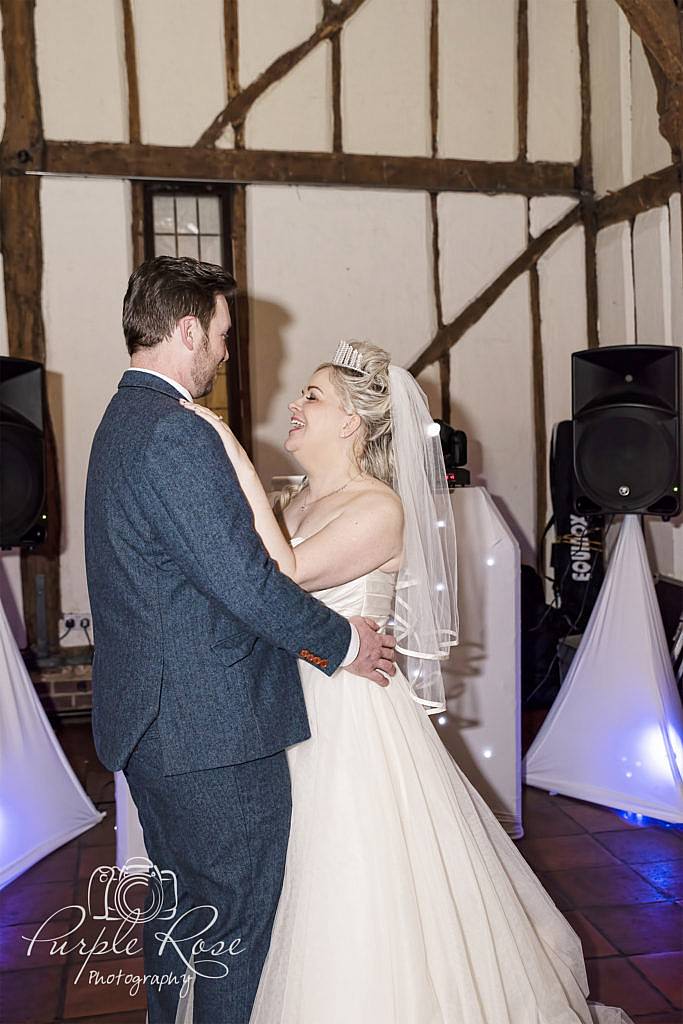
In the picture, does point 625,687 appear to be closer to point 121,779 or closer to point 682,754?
point 682,754

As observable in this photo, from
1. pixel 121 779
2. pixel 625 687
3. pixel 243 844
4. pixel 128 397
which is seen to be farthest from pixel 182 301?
pixel 625 687

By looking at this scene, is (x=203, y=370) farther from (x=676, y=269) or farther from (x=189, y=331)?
(x=676, y=269)

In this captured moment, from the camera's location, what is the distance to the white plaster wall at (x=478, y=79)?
5.36 m

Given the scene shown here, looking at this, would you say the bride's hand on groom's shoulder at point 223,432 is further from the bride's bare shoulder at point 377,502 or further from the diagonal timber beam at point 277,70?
the diagonal timber beam at point 277,70

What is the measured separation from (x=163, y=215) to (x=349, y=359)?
3257 millimetres

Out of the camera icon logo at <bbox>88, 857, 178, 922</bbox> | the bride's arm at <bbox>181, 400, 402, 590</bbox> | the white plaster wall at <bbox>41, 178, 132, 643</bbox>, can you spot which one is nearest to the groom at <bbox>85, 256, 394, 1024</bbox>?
the bride's arm at <bbox>181, 400, 402, 590</bbox>

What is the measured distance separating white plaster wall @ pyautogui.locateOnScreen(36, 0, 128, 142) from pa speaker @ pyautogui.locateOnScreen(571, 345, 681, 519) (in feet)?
9.27

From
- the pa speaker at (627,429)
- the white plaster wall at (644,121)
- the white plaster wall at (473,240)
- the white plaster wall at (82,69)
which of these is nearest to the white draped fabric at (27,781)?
the pa speaker at (627,429)

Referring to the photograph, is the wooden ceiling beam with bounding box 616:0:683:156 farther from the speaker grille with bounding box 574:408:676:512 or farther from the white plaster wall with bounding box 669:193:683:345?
the speaker grille with bounding box 574:408:676:512

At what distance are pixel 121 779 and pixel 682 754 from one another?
6.79ft

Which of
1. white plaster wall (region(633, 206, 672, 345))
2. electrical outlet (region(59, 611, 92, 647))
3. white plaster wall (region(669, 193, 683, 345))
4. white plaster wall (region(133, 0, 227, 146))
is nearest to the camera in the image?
white plaster wall (region(669, 193, 683, 345))

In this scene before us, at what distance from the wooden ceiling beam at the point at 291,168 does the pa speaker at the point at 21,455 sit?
1.73 meters

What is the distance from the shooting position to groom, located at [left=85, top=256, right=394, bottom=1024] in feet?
6.01

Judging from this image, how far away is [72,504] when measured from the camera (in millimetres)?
5117
